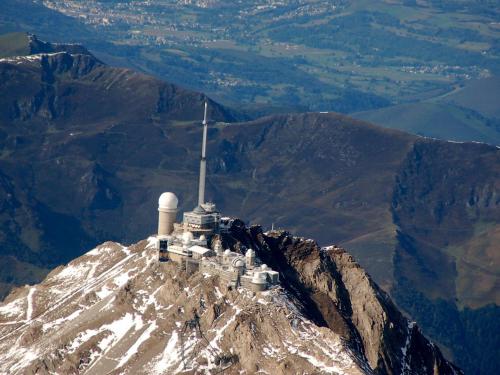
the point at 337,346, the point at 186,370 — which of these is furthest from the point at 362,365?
the point at 186,370

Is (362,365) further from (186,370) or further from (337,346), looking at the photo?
(186,370)

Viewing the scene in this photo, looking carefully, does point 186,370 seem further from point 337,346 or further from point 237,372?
point 337,346

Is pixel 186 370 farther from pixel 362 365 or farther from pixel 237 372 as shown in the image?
pixel 362 365

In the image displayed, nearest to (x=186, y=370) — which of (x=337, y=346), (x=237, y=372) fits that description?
(x=237, y=372)
